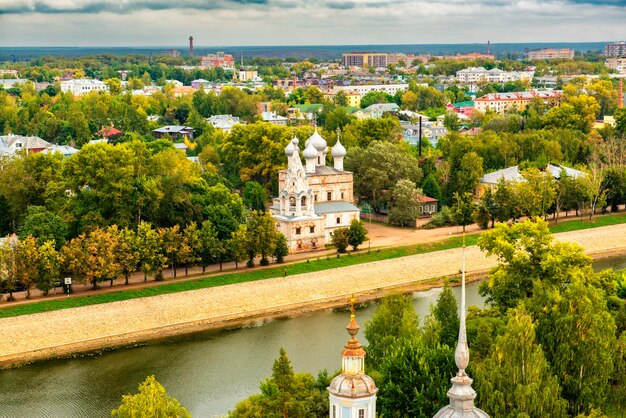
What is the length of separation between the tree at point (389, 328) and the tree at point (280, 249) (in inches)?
493

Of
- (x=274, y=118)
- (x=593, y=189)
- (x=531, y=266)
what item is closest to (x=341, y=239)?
(x=531, y=266)

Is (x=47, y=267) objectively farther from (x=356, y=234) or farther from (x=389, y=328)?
(x=389, y=328)

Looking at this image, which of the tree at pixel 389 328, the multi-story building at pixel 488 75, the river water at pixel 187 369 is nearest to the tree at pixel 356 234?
the river water at pixel 187 369

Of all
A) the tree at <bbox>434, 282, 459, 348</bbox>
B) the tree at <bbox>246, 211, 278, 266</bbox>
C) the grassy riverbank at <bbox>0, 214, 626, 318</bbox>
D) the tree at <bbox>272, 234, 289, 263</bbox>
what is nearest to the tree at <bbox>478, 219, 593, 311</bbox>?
the tree at <bbox>434, 282, 459, 348</bbox>

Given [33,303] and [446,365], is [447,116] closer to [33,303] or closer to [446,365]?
[33,303]

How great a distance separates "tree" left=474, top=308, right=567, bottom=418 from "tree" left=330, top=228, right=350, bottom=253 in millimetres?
17578

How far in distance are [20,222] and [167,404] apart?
786 inches

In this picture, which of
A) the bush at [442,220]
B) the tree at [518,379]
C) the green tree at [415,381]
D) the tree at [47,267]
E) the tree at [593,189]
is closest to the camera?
the tree at [518,379]

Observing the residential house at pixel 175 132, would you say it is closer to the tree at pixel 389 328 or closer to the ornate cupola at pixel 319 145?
the ornate cupola at pixel 319 145

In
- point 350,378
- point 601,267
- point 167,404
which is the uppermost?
point 350,378

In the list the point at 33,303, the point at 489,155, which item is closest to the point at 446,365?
the point at 33,303

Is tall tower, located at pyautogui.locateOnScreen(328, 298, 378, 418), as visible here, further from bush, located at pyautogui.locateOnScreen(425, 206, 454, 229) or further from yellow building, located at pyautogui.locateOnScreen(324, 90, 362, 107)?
yellow building, located at pyautogui.locateOnScreen(324, 90, 362, 107)

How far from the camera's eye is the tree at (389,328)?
20750mm

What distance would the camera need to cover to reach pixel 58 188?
35000 millimetres
